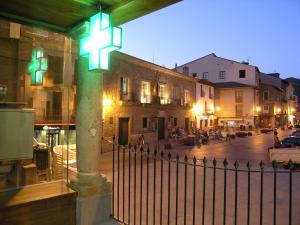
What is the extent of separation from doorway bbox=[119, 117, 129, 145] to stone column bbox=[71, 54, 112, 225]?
17.6 m

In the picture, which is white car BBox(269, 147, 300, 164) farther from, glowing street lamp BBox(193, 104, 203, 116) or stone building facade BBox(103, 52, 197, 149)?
glowing street lamp BBox(193, 104, 203, 116)

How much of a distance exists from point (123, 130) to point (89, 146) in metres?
18.0

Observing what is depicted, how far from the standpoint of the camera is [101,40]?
11.1 feet

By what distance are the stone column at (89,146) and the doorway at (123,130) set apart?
692 inches

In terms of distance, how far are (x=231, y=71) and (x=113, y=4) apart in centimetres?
4326

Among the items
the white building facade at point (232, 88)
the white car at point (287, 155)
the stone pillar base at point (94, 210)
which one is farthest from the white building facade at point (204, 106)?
the stone pillar base at point (94, 210)

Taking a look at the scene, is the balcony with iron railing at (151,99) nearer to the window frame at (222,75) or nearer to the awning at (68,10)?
the window frame at (222,75)

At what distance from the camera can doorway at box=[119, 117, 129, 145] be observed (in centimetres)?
2153

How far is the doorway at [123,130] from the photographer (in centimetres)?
2153

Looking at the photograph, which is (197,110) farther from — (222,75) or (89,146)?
(89,146)

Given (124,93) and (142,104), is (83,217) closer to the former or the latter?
(124,93)

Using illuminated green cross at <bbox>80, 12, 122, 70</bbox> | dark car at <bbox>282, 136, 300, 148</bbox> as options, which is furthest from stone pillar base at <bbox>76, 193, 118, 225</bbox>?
dark car at <bbox>282, 136, 300, 148</bbox>

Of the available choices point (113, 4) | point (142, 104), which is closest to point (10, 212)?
point (113, 4)

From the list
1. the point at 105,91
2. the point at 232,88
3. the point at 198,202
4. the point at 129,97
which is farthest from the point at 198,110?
the point at 198,202
